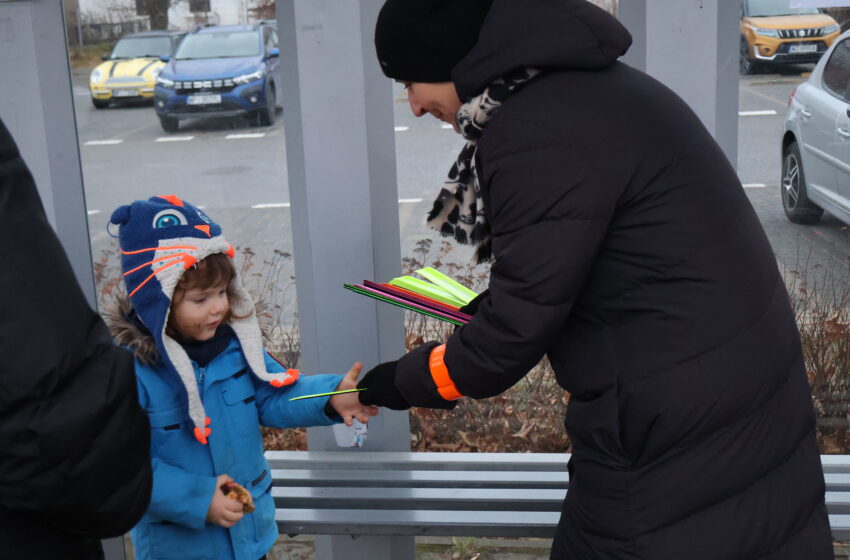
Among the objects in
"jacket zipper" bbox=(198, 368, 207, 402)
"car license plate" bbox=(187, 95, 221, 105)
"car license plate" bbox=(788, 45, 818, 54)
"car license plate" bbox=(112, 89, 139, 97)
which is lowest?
"jacket zipper" bbox=(198, 368, 207, 402)

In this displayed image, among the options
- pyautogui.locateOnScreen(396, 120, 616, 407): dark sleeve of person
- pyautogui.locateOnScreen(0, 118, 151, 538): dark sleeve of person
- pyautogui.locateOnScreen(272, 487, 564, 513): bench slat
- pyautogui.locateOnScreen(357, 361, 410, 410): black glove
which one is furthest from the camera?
pyautogui.locateOnScreen(272, 487, 564, 513): bench slat

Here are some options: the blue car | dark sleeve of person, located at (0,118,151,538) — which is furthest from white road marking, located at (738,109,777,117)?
dark sleeve of person, located at (0,118,151,538)

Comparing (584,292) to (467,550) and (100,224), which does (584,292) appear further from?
(467,550)

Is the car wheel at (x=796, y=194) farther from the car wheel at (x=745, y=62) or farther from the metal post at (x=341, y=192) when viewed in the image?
the metal post at (x=341, y=192)

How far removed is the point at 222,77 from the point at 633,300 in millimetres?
1722

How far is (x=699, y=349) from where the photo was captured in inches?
76.6

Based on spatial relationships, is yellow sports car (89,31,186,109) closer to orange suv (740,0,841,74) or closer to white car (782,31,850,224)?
orange suv (740,0,841,74)

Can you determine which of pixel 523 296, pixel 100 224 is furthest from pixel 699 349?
pixel 100 224

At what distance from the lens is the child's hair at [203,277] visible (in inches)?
101

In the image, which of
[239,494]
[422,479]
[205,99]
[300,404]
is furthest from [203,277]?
[422,479]

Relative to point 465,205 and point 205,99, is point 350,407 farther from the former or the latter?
point 205,99

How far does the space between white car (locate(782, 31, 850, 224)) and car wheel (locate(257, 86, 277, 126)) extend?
1502 mm

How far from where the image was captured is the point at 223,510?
2.52 metres

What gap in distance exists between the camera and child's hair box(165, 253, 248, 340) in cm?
257
